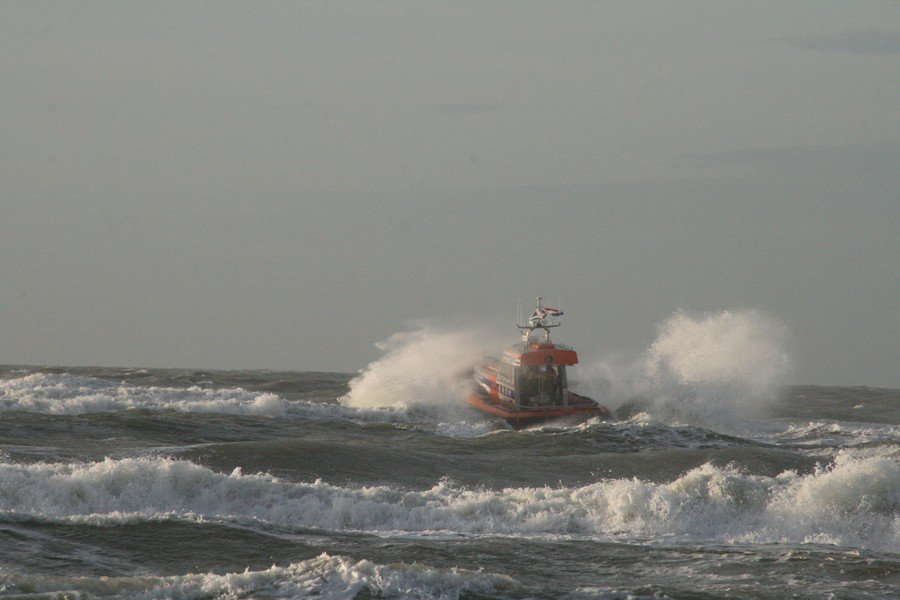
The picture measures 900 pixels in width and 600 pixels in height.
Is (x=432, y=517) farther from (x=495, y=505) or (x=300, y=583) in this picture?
(x=300, y=583)

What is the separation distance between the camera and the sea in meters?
13.0

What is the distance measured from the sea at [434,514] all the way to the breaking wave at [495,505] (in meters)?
0.03

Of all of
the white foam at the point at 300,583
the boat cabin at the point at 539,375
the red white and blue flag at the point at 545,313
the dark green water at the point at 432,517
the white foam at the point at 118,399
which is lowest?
the white foam at the point at 300,583

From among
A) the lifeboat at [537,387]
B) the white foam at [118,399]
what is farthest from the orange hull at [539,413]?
the white foam at [118,399]

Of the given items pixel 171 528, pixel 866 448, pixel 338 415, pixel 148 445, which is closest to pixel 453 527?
pixel 171 528

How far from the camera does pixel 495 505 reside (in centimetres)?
1739

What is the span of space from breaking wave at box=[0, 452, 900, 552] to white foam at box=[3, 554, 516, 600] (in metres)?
3.21

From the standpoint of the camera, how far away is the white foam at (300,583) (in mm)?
12234

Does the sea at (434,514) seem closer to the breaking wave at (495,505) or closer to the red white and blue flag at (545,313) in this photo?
the breaking wave at (495,505)

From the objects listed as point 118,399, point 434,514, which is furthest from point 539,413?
point 434,514

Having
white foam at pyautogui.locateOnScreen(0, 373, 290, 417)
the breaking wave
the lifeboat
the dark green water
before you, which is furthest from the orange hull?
the breaking wave

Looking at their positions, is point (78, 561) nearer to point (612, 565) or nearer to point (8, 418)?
point (612, 565)

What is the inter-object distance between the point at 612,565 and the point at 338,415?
19.8m

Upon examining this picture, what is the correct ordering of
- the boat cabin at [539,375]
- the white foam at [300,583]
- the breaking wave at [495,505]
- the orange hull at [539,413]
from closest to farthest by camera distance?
the white foam at [300,583]
the breaking wave at [495,505]
the orange hull at [539,413]
the boat cabin at [539,375]
